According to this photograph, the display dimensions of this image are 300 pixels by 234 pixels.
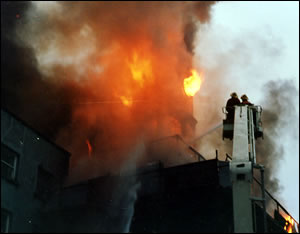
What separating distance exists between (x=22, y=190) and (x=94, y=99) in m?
9.50

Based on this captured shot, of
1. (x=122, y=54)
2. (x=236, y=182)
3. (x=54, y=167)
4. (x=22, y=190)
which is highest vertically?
(x=122, y=54)

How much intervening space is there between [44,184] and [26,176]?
1.37m

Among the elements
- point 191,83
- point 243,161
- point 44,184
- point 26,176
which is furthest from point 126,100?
point 243,161

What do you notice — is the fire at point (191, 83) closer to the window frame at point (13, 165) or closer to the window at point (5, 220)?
the window frame at point (13, 165)

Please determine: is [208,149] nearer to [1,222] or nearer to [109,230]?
[109,230]

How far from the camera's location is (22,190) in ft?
60.7

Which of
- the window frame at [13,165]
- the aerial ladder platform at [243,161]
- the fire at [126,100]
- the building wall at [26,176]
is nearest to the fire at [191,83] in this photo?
the fire at [126,100]

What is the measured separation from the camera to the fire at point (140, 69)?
86.8 ft

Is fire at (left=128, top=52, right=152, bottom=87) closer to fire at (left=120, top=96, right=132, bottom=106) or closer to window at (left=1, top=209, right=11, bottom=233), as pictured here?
fire at (left=120, top=96, right=132, bottom=106)

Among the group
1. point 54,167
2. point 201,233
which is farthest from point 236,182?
point 54,167

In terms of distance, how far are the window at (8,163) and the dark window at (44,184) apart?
1.55m

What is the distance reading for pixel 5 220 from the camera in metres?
17.6

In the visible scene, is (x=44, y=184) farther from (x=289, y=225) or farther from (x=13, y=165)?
(x=289, y=225)

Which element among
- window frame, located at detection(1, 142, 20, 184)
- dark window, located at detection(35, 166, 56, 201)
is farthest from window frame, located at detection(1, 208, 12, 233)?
dark window, located at detection(35, 166, 56, 201)
